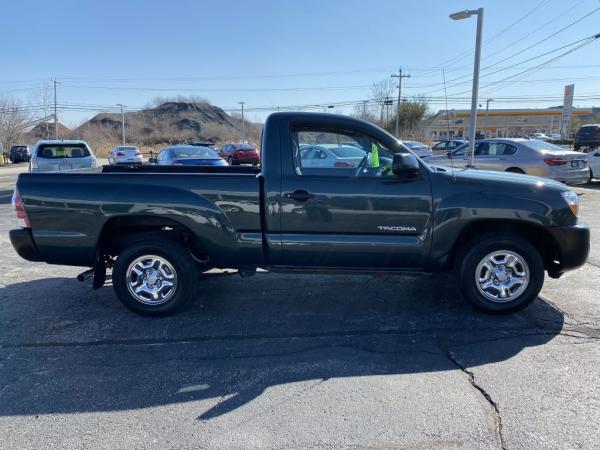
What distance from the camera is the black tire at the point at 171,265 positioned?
14.2 ft

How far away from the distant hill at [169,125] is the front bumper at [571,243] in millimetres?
89352

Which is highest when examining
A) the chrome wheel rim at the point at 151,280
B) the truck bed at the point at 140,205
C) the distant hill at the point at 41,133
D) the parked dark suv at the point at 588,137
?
the distant hill at the point at 41,133

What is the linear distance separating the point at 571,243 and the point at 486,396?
1.98m

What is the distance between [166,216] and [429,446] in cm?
291

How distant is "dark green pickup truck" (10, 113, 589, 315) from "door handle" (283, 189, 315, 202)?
1 cm

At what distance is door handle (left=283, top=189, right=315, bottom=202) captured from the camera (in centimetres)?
413

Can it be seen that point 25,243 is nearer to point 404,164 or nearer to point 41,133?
point 404,164

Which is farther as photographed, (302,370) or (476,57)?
(476,57)

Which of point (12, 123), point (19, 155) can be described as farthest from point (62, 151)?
point (12, 123)

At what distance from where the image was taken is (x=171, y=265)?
4.36 m

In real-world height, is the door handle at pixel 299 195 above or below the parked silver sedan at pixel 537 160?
below

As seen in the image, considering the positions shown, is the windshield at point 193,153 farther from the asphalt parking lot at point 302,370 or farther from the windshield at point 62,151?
the asphalt parking lot at point 302,370

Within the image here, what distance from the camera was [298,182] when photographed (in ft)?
13.6

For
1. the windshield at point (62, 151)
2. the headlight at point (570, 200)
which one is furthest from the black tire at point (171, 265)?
the windshield at point (62, 151)
